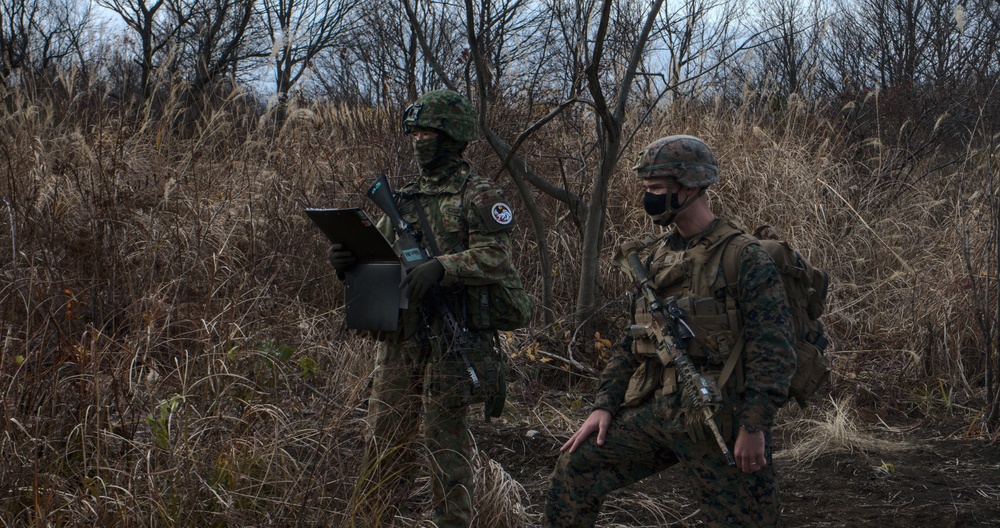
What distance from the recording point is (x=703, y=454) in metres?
2.61

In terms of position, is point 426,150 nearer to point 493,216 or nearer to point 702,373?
point 493,216

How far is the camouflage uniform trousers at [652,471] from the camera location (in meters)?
2.55

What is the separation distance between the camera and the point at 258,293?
4.62 metres

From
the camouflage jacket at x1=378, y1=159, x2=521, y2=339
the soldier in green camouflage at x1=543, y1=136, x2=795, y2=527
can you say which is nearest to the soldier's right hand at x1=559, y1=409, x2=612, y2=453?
the soldier in green camouflage at x1=543, y1=136, x2=795, y2=527

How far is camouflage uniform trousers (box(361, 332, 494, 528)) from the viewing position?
10.2ft

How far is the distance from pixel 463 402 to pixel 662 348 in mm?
817

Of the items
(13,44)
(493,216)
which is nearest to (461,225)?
(493,216)

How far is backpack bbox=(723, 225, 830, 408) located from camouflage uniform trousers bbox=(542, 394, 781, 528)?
0.83 feet

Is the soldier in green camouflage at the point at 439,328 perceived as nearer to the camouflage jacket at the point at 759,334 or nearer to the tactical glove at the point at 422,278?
the tactical glove at the point at 422,278

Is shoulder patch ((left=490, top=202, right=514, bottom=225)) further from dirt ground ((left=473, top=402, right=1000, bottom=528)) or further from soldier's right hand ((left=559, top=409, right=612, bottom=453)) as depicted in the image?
dirt ground ((left=473, top=402, right=1000, bottom=528))

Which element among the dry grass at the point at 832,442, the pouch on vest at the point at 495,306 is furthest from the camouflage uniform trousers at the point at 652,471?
the dry grass at the point at 832,442

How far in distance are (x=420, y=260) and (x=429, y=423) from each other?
22.2 inches

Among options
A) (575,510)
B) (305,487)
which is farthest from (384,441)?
(575,510)

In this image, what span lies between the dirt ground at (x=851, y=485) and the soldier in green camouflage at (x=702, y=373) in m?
1.05
